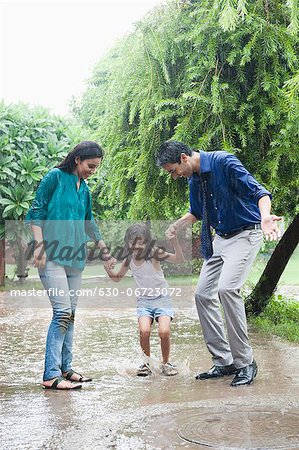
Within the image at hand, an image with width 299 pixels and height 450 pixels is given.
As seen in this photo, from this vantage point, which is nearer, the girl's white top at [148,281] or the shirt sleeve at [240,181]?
the shirt sleeve at [240,181]

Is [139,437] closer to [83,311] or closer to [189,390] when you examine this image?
[189,390]

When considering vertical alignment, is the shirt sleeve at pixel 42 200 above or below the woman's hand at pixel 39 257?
above

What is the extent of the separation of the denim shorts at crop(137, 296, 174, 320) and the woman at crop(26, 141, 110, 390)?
77cm

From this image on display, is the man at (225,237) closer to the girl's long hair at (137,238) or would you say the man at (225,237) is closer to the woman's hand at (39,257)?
the girl's long hair at (137,238)

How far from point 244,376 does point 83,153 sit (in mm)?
2145

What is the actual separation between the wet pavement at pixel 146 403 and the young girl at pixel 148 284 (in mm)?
217

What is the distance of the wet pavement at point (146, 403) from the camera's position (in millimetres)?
4184

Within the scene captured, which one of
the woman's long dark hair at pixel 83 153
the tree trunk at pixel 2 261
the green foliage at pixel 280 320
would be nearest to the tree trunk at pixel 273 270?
the green foliage at pixel 280 320

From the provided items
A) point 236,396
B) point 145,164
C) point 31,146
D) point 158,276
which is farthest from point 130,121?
point 31,146

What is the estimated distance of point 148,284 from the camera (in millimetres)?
6527

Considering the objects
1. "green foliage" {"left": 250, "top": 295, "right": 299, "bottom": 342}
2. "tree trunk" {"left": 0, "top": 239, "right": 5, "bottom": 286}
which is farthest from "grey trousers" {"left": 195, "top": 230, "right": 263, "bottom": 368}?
"tree trunk" {"left": 0, "top": 239, "right": 5, "bottom": 286}

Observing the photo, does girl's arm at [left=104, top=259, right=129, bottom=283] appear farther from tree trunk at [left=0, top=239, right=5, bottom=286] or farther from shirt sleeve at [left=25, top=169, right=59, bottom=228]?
tree trunk at [left=0, top=239, right=5, bottom=286]

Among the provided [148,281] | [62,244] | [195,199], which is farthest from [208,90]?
[62,244]

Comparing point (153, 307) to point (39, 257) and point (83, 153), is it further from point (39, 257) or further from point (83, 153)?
point (83, 153)
